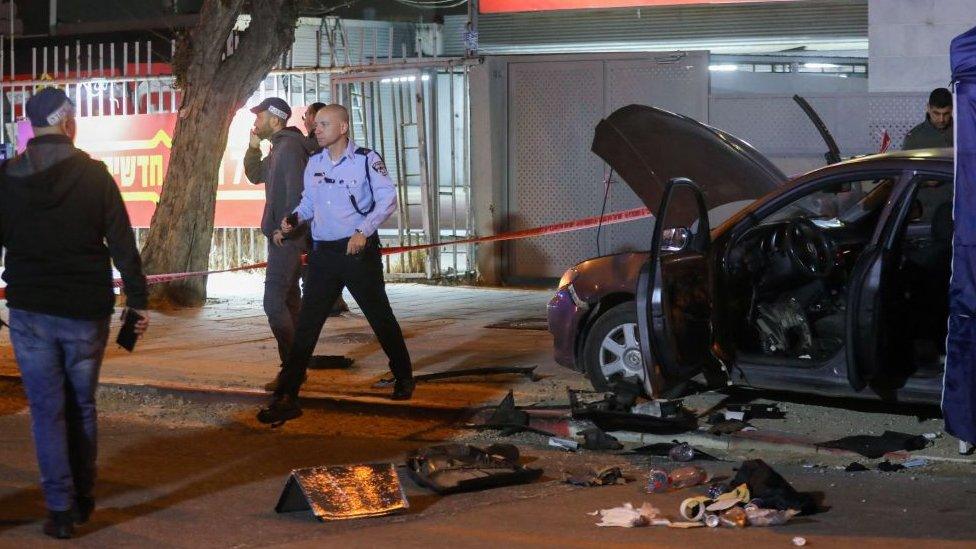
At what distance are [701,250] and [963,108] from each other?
2066 mm

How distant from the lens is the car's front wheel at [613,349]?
8.06 metres

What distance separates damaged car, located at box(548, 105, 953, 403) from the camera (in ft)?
22.5

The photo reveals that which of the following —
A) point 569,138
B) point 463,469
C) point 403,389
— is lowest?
point 463,469

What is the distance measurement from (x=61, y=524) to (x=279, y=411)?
8.54 feet

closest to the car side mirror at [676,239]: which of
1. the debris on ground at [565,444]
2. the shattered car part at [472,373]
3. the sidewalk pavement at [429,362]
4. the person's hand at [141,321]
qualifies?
the sidewalk pavement at [429,362]

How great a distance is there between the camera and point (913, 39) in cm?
1333

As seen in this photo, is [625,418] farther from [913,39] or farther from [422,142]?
[422,142]

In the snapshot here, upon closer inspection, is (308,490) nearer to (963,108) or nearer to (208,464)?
(208,464)

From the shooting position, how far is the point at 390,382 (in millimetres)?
8898

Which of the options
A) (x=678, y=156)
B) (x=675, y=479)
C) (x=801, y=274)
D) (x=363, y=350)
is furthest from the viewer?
(x=363, y=350)

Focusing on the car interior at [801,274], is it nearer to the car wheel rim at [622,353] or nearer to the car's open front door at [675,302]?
the car's open front door at [675,302]

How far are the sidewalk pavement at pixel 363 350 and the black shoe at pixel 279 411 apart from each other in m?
0.52

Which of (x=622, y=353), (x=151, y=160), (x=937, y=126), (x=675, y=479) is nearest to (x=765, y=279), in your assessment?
(x=622, y=353)

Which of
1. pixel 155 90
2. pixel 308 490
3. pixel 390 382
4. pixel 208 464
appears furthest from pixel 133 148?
pixel 308 490
